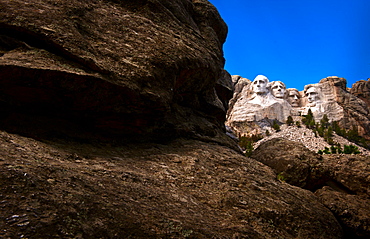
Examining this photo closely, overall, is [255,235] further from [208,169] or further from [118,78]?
[118,78]

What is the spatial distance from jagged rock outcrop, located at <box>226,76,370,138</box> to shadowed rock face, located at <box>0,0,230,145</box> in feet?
179

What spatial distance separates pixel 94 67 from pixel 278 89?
71.5 metres

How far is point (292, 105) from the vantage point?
2881 inches

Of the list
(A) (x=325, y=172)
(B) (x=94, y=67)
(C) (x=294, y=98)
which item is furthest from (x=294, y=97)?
(B) (x=94, y=67)

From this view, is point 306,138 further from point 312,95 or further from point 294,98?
point 312,95

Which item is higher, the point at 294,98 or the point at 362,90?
the point at 362,90

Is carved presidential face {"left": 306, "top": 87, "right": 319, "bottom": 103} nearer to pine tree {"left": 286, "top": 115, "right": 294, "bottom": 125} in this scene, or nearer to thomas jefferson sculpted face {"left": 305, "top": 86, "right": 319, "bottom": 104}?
thomas jefferson sculpted face {"left": 305, "top": 86, "right": 319, "bottom": 104}

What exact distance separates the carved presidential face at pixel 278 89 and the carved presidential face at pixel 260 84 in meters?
2.83

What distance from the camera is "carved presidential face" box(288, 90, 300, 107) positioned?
7350 cm

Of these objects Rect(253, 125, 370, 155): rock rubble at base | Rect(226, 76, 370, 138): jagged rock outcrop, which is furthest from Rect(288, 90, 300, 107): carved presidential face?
Rect(253, 125, 370, 155): rock rubble at base

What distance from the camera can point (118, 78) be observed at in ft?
26.1

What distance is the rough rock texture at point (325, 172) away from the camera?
10.3m

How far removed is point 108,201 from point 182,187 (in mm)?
2837

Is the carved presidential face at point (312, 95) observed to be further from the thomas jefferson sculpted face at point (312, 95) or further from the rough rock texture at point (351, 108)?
the rough rock texture at point (351, 108)
